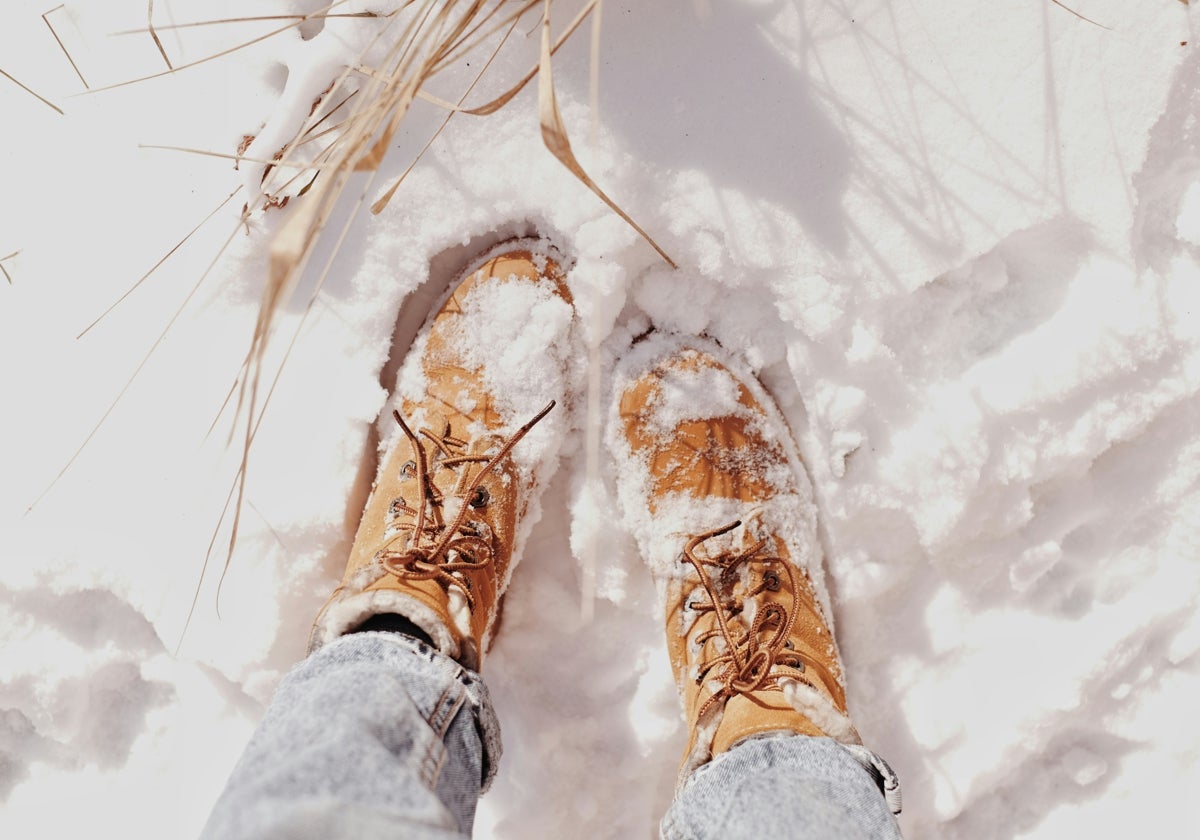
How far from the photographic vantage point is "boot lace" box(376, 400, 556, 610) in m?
1.04

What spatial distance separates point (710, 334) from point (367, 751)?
70 centimetres

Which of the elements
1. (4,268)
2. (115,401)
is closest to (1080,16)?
(115,401)

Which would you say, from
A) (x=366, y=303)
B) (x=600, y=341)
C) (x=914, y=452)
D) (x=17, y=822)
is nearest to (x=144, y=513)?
(x=366, y=303)

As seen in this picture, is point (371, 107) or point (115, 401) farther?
point (115, 401)

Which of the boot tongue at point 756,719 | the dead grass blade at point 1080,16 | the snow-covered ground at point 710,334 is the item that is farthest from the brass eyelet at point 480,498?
the dead grass blade at point 1080,16

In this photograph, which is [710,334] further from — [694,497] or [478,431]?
[478,431]

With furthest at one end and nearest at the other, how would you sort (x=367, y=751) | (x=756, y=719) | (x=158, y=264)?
1. (x=158, y=264)
2. (x=756, y=719)
3. (x=367, y=751)

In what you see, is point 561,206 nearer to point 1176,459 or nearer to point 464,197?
point 464,197

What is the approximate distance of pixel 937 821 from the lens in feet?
3.96

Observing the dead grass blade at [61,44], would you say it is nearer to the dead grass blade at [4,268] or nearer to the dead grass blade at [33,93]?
the dead grass blade at [33,93]

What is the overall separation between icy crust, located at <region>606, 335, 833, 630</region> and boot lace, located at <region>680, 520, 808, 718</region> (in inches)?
1.1

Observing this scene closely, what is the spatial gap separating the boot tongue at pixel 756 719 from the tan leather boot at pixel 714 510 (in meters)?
0.06

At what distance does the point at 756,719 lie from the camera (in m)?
1.00

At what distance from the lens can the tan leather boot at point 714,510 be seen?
3.67ft
